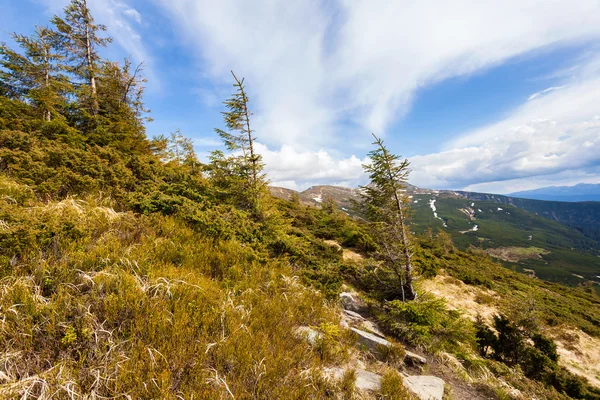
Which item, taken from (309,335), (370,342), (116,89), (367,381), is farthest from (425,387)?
(116,89)

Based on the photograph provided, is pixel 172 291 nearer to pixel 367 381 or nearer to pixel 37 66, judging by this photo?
pixel 367 381

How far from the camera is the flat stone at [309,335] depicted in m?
3.97

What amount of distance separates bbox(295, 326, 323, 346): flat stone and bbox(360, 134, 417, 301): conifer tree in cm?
598

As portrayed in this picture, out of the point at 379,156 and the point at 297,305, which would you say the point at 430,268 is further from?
the point at 297,305

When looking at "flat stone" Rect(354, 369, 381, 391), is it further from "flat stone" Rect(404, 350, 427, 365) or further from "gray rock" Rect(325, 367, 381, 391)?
"flat stone" Rect(404, 350, 427, 365)

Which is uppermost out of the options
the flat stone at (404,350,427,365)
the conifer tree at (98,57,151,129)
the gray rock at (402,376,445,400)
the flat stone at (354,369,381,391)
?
the conifer tree at (98,57,151,129)

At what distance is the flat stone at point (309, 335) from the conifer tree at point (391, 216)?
5.98 m

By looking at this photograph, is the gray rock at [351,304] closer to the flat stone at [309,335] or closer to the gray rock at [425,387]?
the gray rock at [425,387]

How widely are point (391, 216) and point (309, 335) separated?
6.69 metres

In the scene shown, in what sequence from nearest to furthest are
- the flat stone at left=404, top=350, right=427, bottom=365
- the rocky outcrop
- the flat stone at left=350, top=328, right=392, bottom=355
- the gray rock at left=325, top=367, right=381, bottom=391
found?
the gray rock at left=325, top=367, right=381, bottom=391 → the rocky outcrop → the flat stone at left=350, top=328, right=392, bottom=355 → the flat stone at left=404, top=350, right=427, bottom=365

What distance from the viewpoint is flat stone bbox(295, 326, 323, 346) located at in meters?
3.97

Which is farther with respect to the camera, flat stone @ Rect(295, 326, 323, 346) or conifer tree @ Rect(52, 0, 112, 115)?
conifer tree @ Rect(52, 0, 112, 115)

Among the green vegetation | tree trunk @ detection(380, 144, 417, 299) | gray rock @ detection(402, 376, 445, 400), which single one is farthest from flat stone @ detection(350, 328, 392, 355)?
tree trunk @ detection(380, 144, 417, 299)

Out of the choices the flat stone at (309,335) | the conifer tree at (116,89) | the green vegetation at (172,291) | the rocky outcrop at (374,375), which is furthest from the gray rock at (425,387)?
the conifer tree at (116,89)
